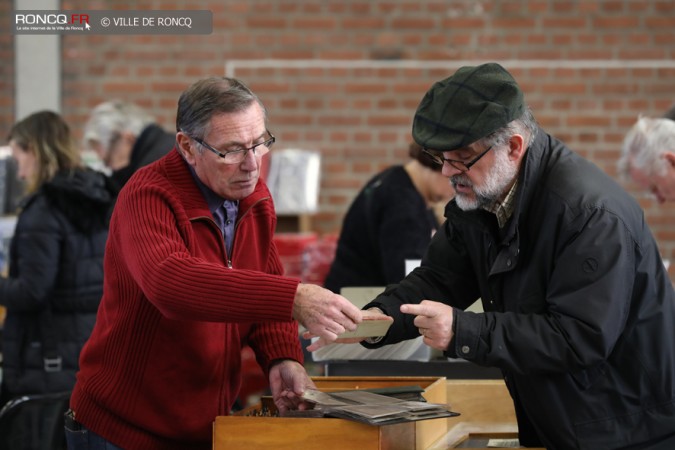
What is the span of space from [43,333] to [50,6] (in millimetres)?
3250

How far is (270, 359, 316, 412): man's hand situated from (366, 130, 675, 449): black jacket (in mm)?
421

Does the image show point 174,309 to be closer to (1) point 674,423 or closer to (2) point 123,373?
(2) point 123,373

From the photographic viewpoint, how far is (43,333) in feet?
11.7

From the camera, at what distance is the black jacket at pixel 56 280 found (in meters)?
3.47

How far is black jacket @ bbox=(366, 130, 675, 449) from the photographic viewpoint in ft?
6.13

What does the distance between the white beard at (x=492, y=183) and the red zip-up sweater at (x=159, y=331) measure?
0.40 metres

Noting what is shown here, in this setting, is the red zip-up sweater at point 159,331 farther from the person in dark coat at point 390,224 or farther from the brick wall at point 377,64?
the brick wall at point 377,64

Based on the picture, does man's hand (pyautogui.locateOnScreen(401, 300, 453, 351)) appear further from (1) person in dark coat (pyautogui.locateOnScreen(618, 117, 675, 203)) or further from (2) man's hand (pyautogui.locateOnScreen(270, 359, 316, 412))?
(1) person in dark coat (pyautogui.locateOnScreen(618, 117, 675, 203))

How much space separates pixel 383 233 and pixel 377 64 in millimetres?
3001

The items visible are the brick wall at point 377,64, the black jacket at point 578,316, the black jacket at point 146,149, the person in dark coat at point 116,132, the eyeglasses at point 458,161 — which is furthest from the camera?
→ the brick wall at point 377,64

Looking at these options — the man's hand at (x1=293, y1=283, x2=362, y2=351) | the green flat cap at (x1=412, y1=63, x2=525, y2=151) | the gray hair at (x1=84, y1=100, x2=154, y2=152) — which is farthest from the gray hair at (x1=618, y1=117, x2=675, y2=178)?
the gray hair at (x1=84, y1=100, x2=154, y2=152)

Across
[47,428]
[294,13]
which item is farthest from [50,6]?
[47,428]

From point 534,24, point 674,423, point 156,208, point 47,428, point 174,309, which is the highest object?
point 534,24

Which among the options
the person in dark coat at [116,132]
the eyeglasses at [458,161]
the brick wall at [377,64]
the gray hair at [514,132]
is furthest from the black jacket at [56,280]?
the brick wall at [377,64]
